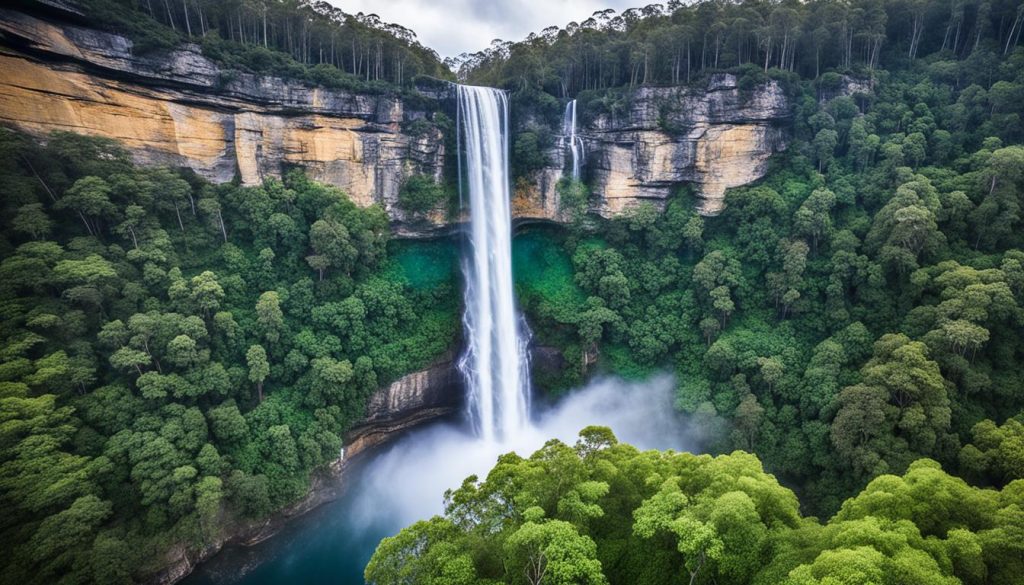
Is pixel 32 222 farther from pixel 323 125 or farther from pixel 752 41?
pixel 752 41

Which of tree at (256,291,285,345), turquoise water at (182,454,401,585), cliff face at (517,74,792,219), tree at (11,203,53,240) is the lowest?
turquoise water at (182,454,401,585)

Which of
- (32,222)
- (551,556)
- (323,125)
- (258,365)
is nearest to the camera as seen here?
(551,556)

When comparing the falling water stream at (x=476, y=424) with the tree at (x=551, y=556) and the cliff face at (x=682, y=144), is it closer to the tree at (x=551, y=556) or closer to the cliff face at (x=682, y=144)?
the cliff face at (x=682, y=144)

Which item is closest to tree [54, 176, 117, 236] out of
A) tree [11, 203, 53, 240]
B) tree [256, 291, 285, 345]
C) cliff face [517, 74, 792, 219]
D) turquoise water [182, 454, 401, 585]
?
tree [11, 203, 53, 240]

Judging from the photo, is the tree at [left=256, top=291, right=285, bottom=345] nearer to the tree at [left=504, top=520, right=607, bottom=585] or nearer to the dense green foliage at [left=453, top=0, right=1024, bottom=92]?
the tree at [left=504, top=520, right=607, bottom=585]

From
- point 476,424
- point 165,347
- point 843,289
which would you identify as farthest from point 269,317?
point 843,289

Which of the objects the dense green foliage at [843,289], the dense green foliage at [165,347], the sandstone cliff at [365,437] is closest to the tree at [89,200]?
the dense green foliage at [165,347]

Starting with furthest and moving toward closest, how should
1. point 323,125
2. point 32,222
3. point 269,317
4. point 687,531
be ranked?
point 323,125, point 269,317, point 32,222, point 687,531
